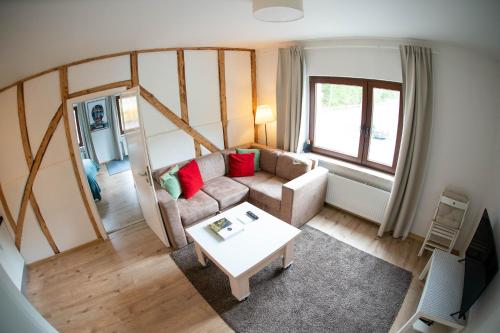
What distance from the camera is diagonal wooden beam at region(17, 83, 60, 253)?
274cm

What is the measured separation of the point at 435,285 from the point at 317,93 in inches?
116

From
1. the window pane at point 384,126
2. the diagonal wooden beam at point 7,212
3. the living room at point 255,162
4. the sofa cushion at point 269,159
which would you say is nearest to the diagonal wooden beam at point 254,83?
the living room at point 255,162

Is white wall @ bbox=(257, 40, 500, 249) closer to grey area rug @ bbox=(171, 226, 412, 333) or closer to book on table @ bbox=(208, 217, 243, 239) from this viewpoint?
grey area rug @ bbox=(171, 226, 412, 333)

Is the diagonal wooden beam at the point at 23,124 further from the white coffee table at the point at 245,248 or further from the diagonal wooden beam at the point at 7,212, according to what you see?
the white coffee table at the point at 245,248

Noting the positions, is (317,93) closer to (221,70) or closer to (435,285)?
(221,70)

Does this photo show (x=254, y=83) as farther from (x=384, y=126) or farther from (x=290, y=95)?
(x=384, y=126)

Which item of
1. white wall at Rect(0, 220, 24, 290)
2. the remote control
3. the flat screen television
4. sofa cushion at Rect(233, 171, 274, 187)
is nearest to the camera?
the flat screen television

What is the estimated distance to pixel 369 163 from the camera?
371cm

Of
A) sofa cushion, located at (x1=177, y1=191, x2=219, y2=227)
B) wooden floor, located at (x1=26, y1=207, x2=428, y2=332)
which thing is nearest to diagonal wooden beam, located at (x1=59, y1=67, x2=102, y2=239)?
wooden floor, located at (x1=26, y1=207, x2=428, y2=332)

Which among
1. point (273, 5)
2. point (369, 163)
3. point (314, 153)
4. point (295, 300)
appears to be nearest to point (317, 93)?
point (314, 153)

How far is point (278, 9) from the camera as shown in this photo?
1620mm

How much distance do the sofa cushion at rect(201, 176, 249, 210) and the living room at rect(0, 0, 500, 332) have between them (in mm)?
31

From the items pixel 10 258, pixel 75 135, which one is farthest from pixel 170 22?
pixel 10 258

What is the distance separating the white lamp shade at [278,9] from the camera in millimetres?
1523
